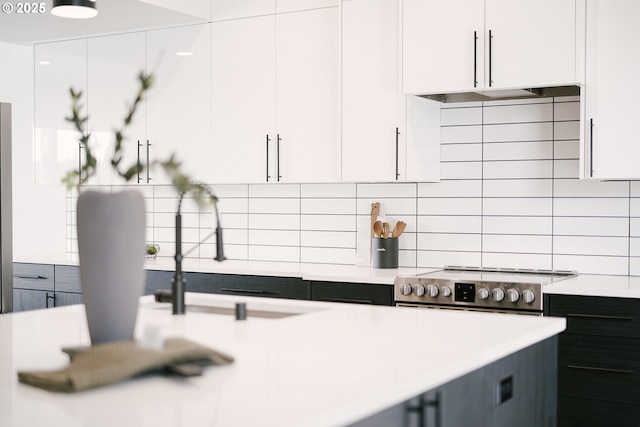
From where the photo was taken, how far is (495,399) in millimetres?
2236

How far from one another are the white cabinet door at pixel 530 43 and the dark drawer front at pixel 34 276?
2.87 m

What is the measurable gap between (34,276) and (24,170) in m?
0.81

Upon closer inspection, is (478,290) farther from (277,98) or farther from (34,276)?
(34,276)

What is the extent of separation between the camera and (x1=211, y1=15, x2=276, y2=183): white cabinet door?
15.4 ft

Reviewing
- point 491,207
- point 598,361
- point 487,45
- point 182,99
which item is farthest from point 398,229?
point 182,99

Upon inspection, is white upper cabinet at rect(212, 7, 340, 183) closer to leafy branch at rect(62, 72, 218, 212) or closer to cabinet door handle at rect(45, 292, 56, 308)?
cabinet door handle at rect(45, 292, 56, 308)

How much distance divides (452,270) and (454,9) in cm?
130

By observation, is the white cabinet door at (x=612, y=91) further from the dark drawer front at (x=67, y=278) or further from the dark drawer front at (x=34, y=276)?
the dark drawer front at (x=34, y=276)

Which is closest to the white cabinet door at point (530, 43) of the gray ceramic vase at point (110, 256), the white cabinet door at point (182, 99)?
the white cabinet door at point (182, 99)

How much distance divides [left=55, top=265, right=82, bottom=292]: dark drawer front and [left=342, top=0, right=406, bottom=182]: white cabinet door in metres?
1.81

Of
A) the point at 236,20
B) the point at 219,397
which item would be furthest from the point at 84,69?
the point at 219,397

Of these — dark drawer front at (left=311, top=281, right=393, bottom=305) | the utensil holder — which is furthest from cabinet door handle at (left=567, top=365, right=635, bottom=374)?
the utensil holder

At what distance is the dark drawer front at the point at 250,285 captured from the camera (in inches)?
171

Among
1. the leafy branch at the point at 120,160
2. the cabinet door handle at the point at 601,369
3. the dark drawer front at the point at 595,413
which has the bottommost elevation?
the dark drawer front at the point at 595,413
